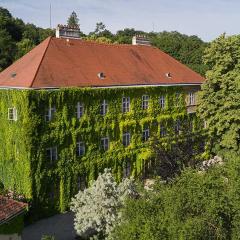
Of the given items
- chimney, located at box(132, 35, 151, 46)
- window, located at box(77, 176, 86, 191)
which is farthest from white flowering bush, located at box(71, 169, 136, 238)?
chimney, located at box(132, 35, 151, 46)

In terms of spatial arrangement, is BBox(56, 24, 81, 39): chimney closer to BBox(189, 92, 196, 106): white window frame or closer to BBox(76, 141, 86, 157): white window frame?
BBox(76, 141, 86, 157): white window frame

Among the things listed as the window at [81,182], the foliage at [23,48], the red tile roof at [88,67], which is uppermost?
the foliage at [23,48]

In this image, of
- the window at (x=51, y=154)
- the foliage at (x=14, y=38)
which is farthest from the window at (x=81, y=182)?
the foliage at (x=14, y=38)

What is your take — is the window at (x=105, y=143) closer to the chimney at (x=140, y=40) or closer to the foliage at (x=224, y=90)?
the foliage at (x=224, y=90)

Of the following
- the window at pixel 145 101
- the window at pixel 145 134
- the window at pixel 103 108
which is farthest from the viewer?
the window at pixel 145 134

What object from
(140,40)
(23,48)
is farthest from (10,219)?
(23,48)

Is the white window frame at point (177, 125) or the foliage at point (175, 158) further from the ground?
the white window frame at point (177, 125)
